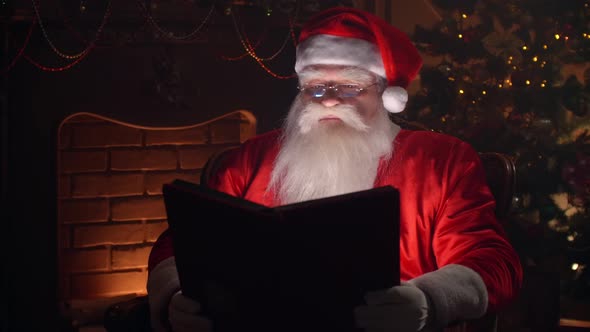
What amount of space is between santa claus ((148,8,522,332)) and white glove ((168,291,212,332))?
0.05ft

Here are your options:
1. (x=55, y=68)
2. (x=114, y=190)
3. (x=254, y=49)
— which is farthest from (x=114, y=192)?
(x=254, y=49)

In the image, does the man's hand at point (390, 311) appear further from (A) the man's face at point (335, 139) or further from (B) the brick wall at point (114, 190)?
(B) the brick wall at point (114, 190)

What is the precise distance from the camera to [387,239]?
136 centimetres

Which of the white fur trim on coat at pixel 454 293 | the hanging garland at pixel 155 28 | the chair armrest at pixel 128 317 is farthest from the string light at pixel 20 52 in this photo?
the white fur trim on coat at pixel 454 293

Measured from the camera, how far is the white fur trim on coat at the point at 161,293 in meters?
1.70

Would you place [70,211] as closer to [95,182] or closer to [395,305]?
[95,182]

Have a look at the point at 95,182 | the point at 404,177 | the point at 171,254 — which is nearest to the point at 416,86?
the point at 95,182

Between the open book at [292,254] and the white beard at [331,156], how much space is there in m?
0.63

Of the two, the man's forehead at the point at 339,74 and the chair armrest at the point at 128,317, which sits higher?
the man's forehead at the point at 339,74

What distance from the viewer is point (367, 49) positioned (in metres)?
2.10

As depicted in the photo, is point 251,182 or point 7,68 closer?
point 251,182

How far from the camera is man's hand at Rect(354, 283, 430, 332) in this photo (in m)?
1.41

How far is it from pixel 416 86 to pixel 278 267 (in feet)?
10.0

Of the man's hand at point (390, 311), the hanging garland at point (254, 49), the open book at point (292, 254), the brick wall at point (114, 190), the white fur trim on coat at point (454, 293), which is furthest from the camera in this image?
the brick wall at point (114, 190)
